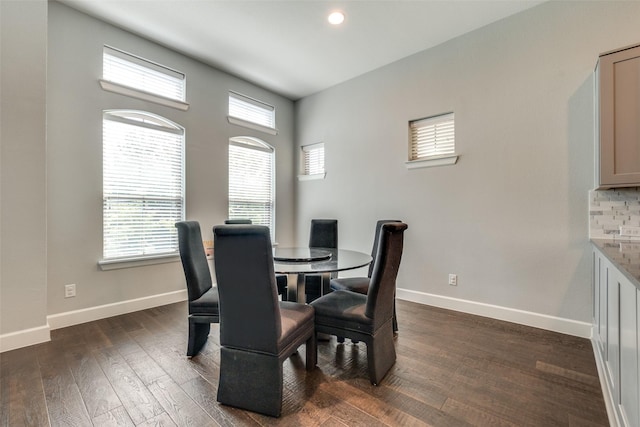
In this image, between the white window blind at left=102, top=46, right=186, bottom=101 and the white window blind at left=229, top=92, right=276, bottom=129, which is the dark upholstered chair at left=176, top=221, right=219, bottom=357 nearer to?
the white window blind at left=102, top=46, right=186, bottom=101

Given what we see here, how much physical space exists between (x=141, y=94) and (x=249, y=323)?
307 centimetres

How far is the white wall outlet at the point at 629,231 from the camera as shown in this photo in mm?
2318

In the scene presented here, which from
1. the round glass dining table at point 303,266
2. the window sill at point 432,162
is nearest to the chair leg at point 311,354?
the round glass dining table at point 303,266

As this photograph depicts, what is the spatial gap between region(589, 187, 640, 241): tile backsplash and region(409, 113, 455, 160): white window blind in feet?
4.42

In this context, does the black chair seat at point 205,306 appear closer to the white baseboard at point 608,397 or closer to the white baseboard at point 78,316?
the white baseboard at point 78,316

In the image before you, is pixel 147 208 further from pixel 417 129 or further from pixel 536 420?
pixel 536 420

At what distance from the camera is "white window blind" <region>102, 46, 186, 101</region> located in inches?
123

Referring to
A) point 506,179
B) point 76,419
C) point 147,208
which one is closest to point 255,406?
point 76,419

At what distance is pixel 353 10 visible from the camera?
2.83 m

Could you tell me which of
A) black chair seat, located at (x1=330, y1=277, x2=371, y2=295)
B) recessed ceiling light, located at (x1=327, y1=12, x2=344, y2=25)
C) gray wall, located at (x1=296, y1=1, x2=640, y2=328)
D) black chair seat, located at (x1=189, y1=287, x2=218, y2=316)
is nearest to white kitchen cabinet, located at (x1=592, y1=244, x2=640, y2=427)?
gray wall, located at (x1=296, y1=1, x2=640, y2=328)

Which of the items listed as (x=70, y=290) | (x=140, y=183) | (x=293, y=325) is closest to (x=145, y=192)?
(x=140, y=183)

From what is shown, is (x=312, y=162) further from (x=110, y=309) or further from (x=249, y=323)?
(x=249, y=323)

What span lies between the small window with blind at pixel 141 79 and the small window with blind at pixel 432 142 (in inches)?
117

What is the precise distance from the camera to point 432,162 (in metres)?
3.44
